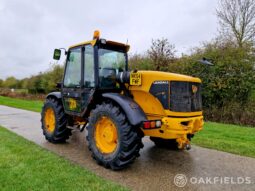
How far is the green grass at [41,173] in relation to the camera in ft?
10.7

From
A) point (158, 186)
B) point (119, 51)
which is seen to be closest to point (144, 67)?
point (119, 51)

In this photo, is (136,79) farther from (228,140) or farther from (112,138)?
(228,140)

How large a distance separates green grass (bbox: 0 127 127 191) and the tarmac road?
29cm

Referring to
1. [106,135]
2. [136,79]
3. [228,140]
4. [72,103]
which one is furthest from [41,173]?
[228,140]

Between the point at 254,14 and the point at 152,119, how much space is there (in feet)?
46.9

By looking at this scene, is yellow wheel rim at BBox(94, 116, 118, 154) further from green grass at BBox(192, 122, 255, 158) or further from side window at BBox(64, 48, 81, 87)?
green grass at BBox(192, 122, 255, 158)

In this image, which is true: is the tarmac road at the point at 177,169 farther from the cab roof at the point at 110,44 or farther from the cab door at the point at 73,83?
the cab roof at the point at 110,44

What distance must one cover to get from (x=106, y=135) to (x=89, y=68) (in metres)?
1.42

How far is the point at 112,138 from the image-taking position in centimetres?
420

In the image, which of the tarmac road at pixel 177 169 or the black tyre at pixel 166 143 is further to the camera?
the black tyre at pixel 166 143

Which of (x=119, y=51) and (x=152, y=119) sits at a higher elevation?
(x=119, y=51)

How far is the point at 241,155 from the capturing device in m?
4.71

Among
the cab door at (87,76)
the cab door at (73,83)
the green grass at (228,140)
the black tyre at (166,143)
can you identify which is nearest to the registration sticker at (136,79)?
the cab door at (87,76)

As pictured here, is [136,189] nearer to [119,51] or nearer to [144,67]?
[119,51]
